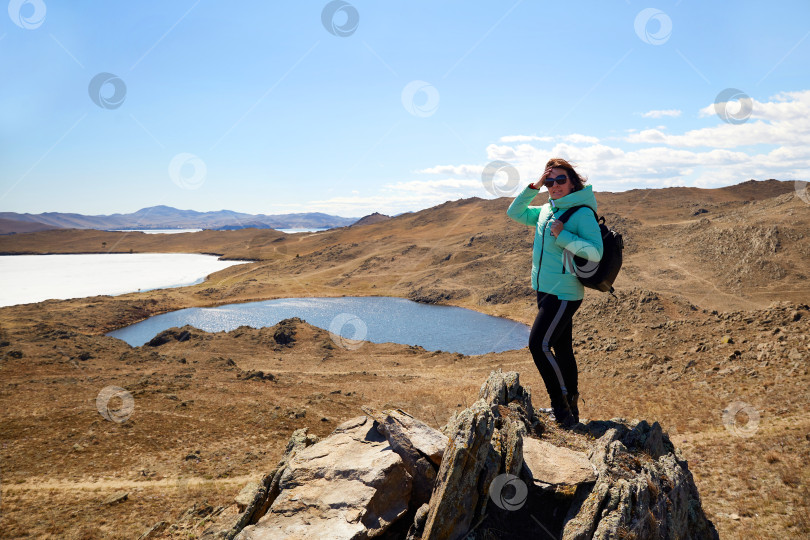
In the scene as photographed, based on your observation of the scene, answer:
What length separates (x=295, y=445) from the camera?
29.4 ft

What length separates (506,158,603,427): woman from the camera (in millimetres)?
5648

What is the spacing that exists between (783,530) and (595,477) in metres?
5.06

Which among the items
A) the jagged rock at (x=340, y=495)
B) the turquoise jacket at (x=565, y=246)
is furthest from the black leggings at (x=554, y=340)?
the jagged rock at (x=340, y=495)

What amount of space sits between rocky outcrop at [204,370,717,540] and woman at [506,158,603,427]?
1.19 metres

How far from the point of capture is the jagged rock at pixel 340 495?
5.73m

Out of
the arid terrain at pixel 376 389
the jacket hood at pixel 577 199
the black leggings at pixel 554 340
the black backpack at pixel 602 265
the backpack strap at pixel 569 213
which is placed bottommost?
the arid terrain at pixel 376 389

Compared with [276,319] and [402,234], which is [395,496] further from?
[402,234]

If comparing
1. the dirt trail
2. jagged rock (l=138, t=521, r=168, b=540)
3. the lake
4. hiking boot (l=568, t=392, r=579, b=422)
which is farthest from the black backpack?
the lake

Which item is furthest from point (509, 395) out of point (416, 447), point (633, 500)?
point (633, 500)

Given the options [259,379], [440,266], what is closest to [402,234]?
[440,266]

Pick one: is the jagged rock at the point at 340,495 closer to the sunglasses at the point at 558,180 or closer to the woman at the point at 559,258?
the woman at the point at 559,258

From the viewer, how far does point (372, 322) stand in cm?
5534

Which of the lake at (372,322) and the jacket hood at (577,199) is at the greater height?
the jacket hood at (577,199)

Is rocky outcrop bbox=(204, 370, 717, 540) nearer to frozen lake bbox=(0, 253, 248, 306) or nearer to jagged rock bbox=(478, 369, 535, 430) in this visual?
jagged rock bbox=(478, 369, 535, 430)
